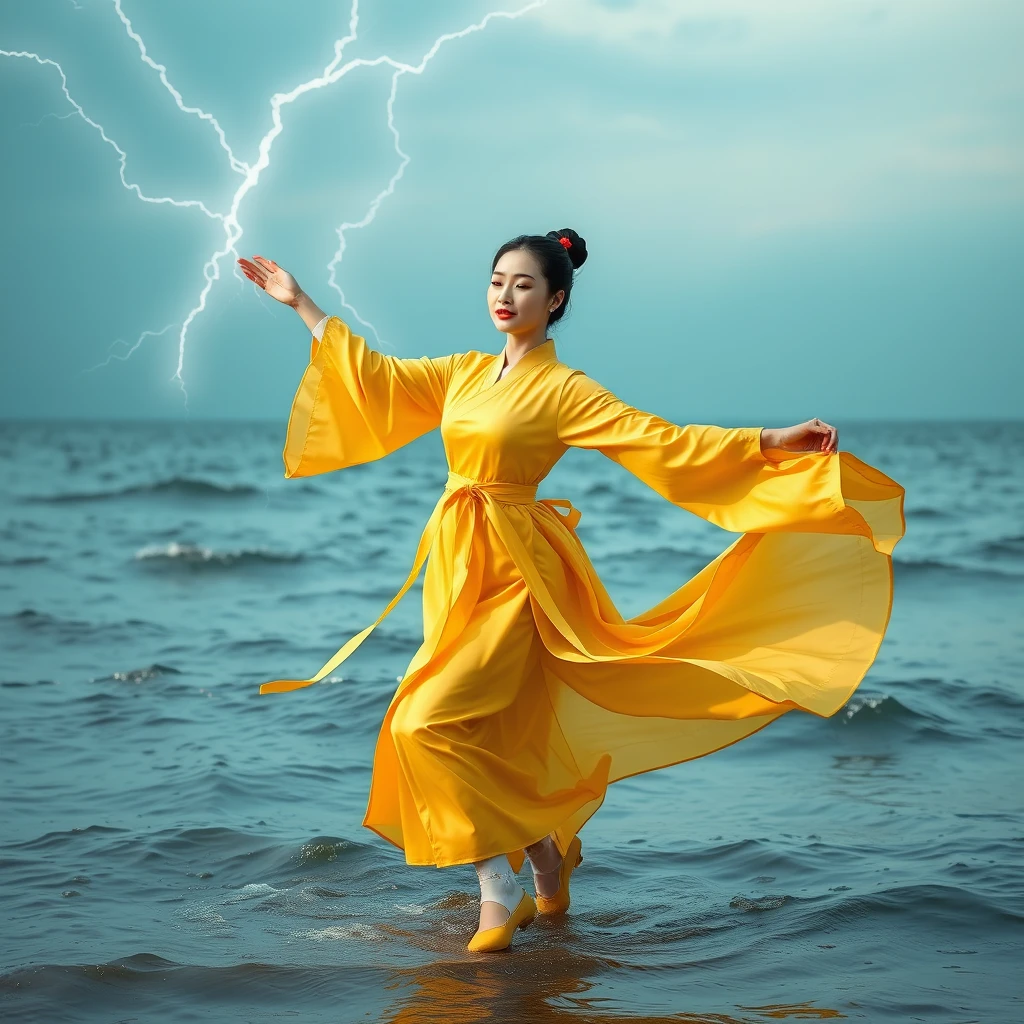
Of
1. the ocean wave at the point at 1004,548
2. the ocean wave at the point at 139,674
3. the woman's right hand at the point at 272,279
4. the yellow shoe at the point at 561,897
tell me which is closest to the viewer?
the yellow shoe at the point at 561,897

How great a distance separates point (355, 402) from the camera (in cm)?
430

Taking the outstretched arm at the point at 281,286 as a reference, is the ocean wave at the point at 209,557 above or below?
below

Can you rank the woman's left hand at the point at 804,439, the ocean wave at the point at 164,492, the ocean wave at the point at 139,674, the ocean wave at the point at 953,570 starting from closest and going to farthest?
1. the woman's left hand at the point at 804,439
2. the ocean wave at the point at 139,674
3. the ocean wave at the point at 953,570
4. the ocean wave at the point at 164,492

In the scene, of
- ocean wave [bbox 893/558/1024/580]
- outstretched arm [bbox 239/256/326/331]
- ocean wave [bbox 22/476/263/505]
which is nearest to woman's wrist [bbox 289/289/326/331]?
outstretched arm [bbox 239/256/326/331]

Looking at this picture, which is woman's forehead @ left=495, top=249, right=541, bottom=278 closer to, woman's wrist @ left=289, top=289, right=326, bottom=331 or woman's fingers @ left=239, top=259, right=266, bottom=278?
woman's wrist @ left=289, top=289, right=326, bottom=331

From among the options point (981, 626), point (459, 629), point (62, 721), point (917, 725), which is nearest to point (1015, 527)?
point (981, 626)

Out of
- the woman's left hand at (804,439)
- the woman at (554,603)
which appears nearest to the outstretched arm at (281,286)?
the woman at (554,603)

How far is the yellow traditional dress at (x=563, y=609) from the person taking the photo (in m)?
3.75

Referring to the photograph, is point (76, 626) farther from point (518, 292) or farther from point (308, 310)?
point (518, 292)

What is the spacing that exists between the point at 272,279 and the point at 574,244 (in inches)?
41.8

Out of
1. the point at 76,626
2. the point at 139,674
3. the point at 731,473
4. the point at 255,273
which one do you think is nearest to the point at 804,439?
the point at 731,473

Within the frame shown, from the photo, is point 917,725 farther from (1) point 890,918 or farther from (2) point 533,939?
(2) point 533,939

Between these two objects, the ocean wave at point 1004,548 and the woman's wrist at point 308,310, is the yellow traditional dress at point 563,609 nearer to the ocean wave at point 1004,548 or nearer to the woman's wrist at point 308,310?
the woman's wrist at point 308,310

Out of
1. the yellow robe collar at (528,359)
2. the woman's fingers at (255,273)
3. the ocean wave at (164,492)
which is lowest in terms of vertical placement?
the ocean wave at (164,492)
